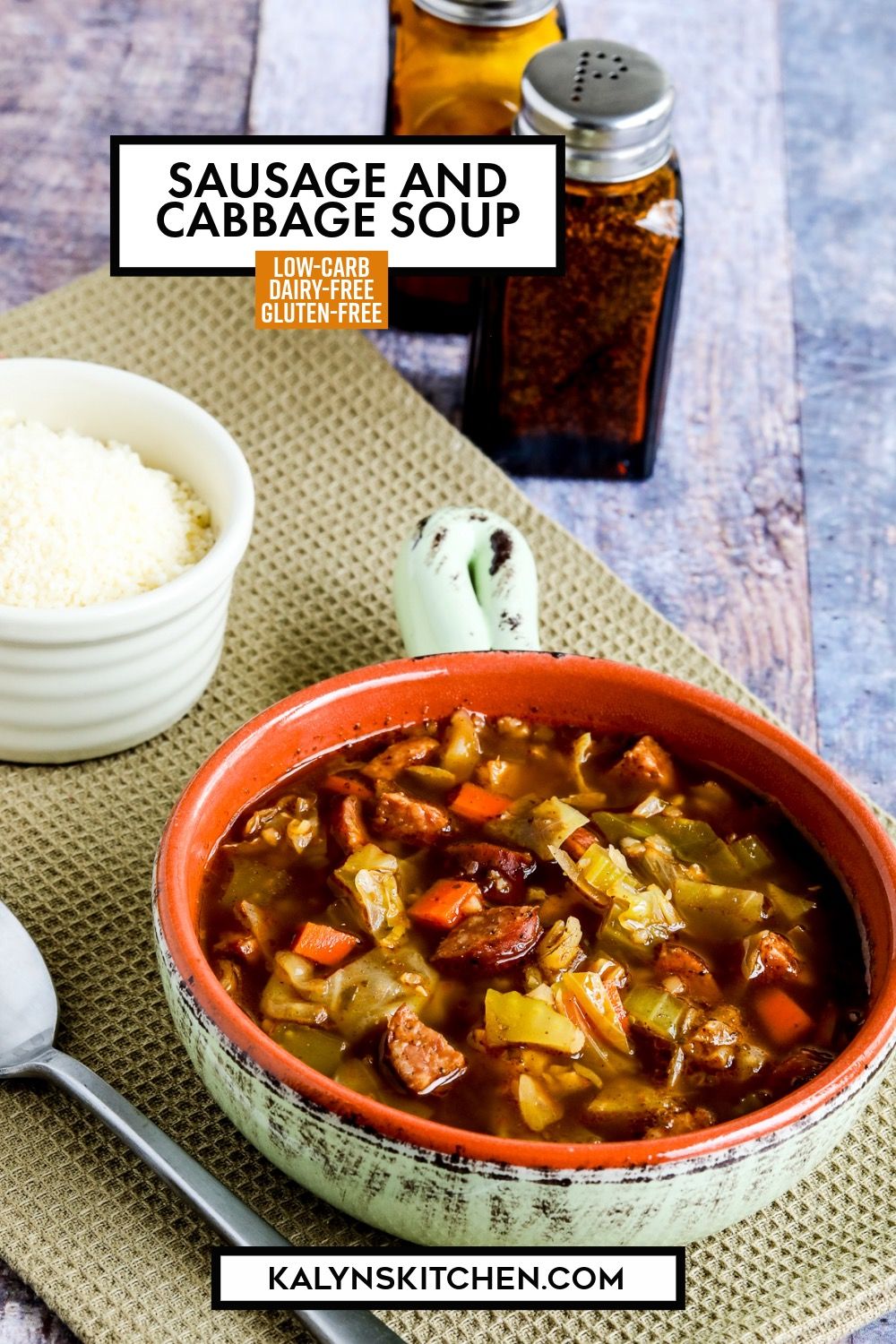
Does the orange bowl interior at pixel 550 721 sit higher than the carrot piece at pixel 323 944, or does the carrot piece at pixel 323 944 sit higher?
the orange bowl interior at pixel 550 721

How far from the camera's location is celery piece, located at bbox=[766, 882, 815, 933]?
82.6 inches

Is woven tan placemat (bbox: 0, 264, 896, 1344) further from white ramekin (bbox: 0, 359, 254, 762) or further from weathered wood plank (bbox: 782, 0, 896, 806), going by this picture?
weathered wood plank (bbox: 782, 0, 896, 806)

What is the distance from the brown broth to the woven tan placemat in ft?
0.76

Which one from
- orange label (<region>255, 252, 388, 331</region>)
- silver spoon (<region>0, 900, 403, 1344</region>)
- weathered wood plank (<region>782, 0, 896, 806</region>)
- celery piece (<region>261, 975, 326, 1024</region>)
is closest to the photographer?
silver spoon (<region>0, 900, 403, 1344</region>)

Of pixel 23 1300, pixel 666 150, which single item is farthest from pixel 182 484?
pixel 23 1300

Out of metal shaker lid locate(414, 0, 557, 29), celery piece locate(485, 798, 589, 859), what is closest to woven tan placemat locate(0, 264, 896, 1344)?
celery piece locate(485, 798, 589, 859)

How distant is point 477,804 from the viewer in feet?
7.24

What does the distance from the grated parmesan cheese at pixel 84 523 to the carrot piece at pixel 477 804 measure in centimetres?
61

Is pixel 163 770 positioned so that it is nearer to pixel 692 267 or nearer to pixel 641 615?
pixel 641 615

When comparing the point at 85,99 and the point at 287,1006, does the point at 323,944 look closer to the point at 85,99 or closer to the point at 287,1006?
the point at 287,1006

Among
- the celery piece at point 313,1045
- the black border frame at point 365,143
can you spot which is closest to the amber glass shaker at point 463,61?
the black border frame at point 365,143

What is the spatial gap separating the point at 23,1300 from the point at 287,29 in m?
3.34

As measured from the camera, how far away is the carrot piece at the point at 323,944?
198 cm

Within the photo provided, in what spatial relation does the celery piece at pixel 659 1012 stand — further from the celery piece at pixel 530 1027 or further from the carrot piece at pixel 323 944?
the carrot piece at pixel 323 944
